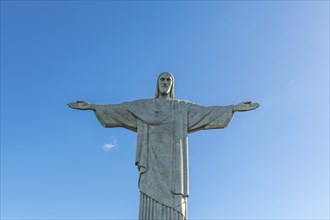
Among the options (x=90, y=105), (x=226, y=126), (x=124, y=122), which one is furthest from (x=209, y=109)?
(x=90, y=105)

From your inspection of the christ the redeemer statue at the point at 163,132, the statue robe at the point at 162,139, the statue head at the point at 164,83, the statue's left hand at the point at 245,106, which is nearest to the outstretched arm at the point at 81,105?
the christ the redeemer statue at the point at 163,132

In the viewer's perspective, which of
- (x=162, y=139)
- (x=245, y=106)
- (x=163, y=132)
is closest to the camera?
(x=162, y=139)

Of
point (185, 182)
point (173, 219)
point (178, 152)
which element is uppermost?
point (178, 152)

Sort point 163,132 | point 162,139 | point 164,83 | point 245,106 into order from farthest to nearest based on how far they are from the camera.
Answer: point 164,83 < point 245,106 < point 163,132 < point 162,139

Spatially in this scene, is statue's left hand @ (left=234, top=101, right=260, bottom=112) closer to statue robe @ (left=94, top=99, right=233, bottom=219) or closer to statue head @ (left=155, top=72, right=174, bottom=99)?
statue robe @ (left=94, top=99, right=233, bottom=219)

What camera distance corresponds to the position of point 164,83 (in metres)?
14.1

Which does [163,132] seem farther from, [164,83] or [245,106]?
[245,106]

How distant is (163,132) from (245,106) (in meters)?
2.49

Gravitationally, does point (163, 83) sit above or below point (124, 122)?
above

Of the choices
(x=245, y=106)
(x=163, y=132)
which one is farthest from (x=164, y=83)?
(x=245, y=106)

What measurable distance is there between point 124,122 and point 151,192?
2.39m

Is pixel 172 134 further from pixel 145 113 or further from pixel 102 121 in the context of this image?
pixel 102 121

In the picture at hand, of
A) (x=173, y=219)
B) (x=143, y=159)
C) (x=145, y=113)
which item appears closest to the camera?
(x=173, y=219)

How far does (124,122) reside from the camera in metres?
13.7
